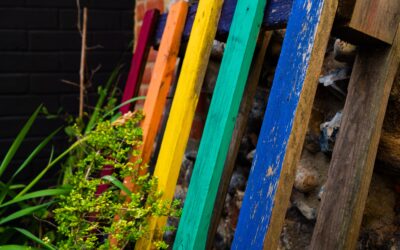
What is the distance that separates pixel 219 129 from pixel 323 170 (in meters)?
0.32

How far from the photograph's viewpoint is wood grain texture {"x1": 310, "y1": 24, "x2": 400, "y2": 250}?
3.39 feet

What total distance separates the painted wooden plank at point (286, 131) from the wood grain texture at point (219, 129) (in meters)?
0.18

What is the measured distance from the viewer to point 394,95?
3.67ft

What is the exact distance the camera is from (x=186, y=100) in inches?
58.2

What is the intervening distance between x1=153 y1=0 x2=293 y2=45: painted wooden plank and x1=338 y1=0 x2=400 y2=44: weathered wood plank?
0.68 feet

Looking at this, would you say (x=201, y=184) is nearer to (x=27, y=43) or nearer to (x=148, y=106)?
(x=148, y=106)

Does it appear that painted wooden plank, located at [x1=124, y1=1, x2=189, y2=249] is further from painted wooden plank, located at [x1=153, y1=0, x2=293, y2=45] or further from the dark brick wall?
the dark brick wall

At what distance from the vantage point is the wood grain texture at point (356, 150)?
1034 millimetres

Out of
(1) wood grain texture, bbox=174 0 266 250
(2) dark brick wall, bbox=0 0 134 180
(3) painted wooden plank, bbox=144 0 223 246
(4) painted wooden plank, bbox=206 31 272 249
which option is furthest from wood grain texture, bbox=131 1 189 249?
(2) dark brick wall, bbox=0 0 134 180

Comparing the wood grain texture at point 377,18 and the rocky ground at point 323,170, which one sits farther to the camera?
the rocky ground at point 323,170

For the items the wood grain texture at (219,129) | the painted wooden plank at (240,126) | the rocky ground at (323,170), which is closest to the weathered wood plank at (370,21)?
the rocky ground at (323,170)

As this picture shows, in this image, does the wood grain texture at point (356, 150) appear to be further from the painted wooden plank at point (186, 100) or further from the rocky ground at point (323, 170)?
the painted wooden plank at point (186, 100)

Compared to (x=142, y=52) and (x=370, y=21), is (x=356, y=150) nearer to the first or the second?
(x=370, y=21)

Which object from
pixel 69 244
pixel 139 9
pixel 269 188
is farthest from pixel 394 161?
pixel 139 9
